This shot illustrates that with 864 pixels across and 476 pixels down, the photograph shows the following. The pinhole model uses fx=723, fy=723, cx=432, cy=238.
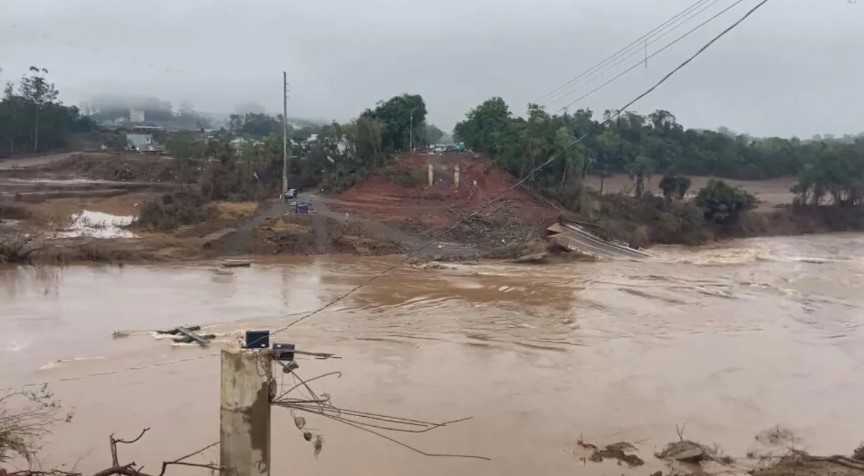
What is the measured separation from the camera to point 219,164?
3031cm

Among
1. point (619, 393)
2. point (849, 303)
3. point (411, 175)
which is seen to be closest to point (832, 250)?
point (849, 303)

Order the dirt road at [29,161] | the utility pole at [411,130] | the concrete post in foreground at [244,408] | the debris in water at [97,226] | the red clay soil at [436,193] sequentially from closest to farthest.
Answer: the concrete post in foreground at [244,408], the debris in water at [97,226], the red clay soil at [436,193], the utility pole at [411,130], the dirt road at [29,161]

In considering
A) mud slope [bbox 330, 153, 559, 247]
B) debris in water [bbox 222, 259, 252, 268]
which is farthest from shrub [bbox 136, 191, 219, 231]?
mud slope [bbox 330, 153, 559, 247]

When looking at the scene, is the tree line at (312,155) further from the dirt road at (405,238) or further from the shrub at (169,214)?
the dirt road at (405,238)

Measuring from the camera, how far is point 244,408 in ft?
14.9

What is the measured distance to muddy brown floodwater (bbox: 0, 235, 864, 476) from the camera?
9117 mm

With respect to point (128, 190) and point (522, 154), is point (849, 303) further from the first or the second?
point (128, 190)

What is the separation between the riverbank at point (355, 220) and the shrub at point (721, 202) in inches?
24.6

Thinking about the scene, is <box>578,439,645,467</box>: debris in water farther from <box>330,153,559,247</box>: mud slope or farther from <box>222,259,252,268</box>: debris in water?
<box>330,153,559,247</box>: mud slope

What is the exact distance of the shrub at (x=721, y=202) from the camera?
33.2m

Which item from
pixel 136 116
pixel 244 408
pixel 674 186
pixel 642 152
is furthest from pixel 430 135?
pixel 244 408

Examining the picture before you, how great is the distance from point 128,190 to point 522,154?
18372 mm

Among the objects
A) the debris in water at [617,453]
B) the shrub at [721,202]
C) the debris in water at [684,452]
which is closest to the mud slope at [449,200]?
the shrub at [721,202]

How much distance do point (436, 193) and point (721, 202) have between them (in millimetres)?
13640
